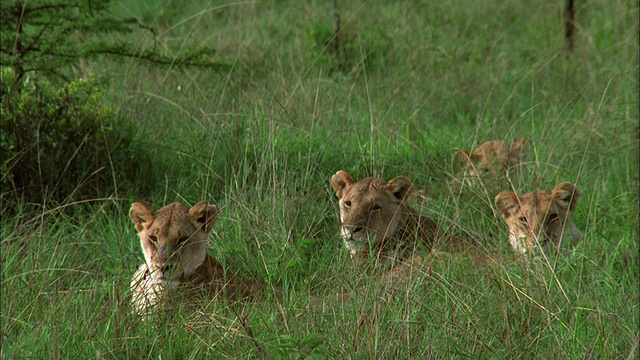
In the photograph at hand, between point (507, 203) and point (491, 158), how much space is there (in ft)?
3.28

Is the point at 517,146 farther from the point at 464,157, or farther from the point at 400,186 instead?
the point at 400,186

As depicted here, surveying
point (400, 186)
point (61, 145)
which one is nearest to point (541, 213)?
point (400, 186)

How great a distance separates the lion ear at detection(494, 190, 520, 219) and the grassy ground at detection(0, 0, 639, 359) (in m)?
0.18

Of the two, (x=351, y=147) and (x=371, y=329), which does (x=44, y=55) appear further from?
(x=371, y=329)

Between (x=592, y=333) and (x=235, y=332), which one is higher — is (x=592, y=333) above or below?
below

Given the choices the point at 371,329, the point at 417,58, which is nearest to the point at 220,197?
the point at 371,329

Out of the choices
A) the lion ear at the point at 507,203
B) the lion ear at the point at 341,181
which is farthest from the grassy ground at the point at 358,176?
the lion ear at the point at 507,203

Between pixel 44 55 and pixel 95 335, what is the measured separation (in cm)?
352

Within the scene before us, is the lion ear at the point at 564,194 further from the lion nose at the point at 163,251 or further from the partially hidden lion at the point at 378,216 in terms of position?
the lion nose at the point at 163,251

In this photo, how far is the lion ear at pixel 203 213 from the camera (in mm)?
5676

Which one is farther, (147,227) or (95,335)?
(147,227)

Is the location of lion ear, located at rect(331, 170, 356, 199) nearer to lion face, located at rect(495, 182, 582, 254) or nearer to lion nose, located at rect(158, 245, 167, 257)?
lion face, located at rect(495, 182, 582, 254)

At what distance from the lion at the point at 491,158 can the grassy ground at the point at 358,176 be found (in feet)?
0.46

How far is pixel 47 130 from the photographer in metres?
7.17
